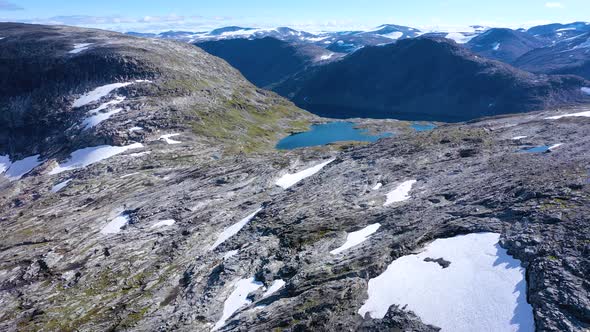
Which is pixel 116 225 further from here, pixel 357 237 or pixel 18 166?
pixel 18 166

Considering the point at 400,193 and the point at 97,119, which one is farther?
the point at 97,119

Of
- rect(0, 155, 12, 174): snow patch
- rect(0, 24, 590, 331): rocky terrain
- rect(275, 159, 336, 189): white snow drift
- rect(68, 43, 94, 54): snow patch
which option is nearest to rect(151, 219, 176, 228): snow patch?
rect(0, 24, 590, 331): rocky terrain

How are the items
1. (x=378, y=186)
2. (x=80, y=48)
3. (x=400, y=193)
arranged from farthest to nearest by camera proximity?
(x=80, y=48), (x=378, y=186), (x=400, y=193)

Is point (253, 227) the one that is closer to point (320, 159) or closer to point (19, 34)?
point (320, 159)

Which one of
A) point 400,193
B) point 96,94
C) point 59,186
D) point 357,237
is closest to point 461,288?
point 357,237

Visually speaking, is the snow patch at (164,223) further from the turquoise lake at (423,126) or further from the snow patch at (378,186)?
the turquoise lake at (423,126)

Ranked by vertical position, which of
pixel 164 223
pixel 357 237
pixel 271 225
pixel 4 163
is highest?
pixel 357 237

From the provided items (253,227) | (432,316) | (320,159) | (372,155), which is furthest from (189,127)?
(432,316)
